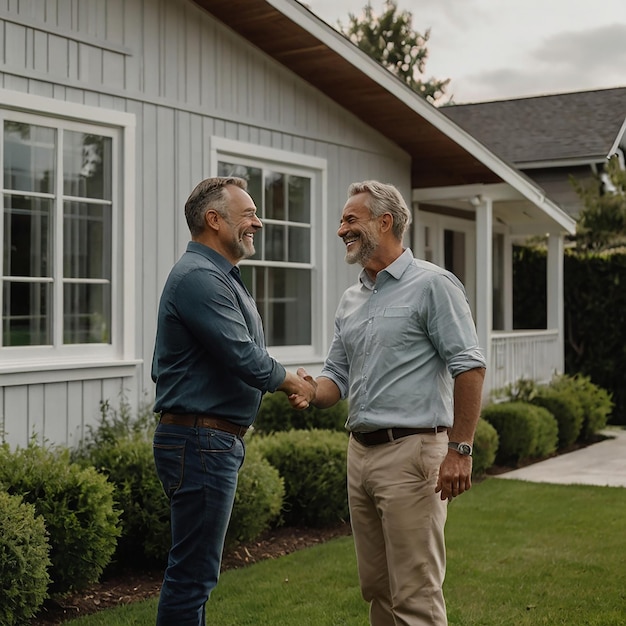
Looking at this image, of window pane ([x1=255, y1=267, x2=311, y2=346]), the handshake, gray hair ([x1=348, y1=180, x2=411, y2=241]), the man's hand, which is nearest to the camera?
the man's hand

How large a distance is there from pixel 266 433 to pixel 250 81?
303 centimetres

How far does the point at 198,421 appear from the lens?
12.9ft

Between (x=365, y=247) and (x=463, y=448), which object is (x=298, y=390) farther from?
(x=463, y=448)

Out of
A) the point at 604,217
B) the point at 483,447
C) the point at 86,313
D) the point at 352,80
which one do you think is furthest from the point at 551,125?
the point at 86,313

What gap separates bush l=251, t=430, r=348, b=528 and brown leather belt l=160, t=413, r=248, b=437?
3384mm

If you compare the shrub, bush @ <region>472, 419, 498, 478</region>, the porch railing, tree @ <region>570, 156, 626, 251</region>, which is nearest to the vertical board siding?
the shrub

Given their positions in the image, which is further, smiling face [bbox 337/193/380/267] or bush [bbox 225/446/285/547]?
bush [bbox 225/446/285/547]

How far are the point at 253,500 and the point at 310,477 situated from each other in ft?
3.38

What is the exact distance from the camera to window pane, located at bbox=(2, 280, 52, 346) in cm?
671

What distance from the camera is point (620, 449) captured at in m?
11.8

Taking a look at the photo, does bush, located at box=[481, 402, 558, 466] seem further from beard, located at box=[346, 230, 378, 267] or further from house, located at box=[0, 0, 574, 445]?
beard, located at box=[346, 230, 378, 267]

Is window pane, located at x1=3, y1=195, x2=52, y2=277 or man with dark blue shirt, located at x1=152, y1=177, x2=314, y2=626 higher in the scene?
window pane, located at x1=3, y1=195, x2=52, y2=277

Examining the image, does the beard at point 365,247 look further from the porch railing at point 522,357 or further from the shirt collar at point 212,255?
the porch railing at point 522,357

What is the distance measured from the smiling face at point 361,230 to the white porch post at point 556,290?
32.5 ft
